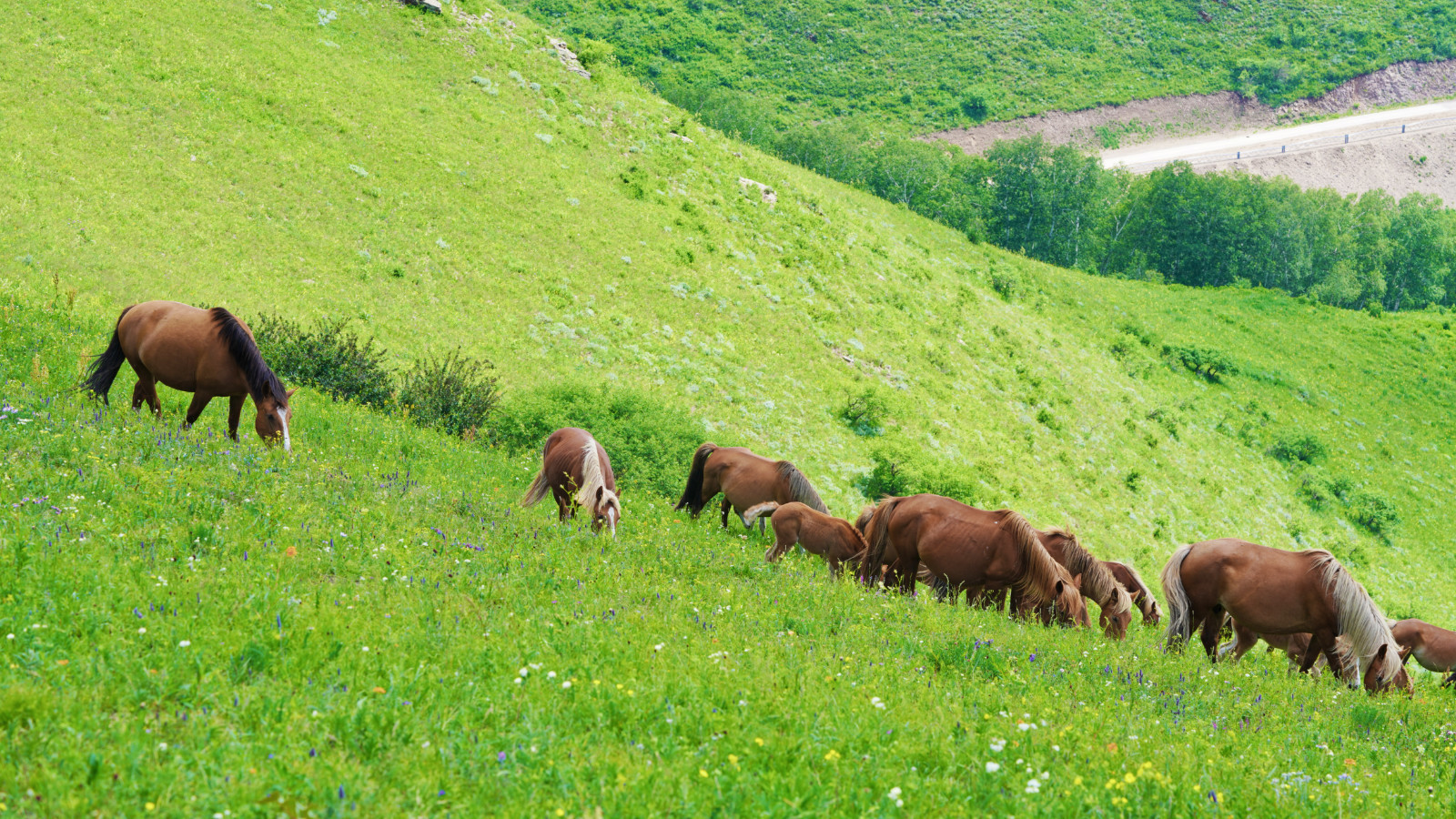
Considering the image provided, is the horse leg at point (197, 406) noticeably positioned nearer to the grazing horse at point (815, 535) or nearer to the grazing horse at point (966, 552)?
the grazing horse at point (815, 535)

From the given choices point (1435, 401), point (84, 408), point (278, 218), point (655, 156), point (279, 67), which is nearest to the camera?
point (84, 408)

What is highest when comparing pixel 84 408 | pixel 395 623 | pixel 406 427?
pixel 395 623

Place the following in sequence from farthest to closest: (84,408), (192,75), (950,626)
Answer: (192,75)
(84,408)
(950,626)

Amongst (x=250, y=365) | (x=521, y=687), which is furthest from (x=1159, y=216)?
(x=521, y=687)

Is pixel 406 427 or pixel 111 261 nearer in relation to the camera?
pixel 406 427

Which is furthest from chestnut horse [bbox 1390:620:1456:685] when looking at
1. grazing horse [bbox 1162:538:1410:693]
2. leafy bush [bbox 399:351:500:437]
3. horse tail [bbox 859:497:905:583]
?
leafy bush [bbox 399:351:500:437]

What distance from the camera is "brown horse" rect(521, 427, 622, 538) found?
12344mm

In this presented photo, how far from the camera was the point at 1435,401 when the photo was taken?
52.8 m

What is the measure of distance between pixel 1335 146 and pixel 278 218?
12137 cm

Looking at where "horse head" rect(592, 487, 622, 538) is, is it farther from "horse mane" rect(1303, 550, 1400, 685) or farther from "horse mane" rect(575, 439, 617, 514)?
"horse mane" rect(1303, 550, 1400, 685)

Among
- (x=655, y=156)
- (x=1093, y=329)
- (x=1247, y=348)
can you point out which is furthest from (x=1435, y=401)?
(x=655, y=156)

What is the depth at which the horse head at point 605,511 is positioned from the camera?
39.6 feet

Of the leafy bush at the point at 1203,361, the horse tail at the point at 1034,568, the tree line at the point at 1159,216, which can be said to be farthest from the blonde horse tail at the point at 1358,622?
the tree line at the point at 1159,216

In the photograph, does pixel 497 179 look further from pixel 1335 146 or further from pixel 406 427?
pixel 1335 146
